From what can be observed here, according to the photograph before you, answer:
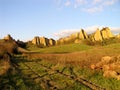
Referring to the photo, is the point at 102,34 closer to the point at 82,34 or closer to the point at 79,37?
the point at 82,34

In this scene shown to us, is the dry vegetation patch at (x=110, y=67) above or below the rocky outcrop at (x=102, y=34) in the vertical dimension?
below

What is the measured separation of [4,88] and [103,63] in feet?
38.7

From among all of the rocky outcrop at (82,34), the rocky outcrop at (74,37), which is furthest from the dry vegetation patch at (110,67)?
the rocky outcrop at (82,34)

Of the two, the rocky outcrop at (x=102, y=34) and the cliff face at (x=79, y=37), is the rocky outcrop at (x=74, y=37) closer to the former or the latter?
the cliff face at (x=79, y=37)

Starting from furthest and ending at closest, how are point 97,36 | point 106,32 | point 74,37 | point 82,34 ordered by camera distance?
point 74,37
point 82,34
point 106,32
point 97,36

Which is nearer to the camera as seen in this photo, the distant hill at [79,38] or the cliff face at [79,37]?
the distant hill at [79,38]

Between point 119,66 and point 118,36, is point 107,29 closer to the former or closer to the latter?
point 118,36


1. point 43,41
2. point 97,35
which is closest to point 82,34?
point 97,35

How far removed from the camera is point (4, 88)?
18.2 metres

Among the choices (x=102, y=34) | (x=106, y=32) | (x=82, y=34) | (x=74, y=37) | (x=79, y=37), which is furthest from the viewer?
(x=74, y=37)

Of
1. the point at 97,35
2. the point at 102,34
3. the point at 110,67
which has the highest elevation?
the point at 102,34

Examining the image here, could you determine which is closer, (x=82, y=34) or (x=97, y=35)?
(x=97, y=35)

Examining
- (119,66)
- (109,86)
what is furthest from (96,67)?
(109,86)

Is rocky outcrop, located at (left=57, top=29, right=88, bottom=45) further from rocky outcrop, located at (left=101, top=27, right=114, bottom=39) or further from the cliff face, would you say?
rocky outcrop, located at (left=101, top=27, right=114, bottom=39)
